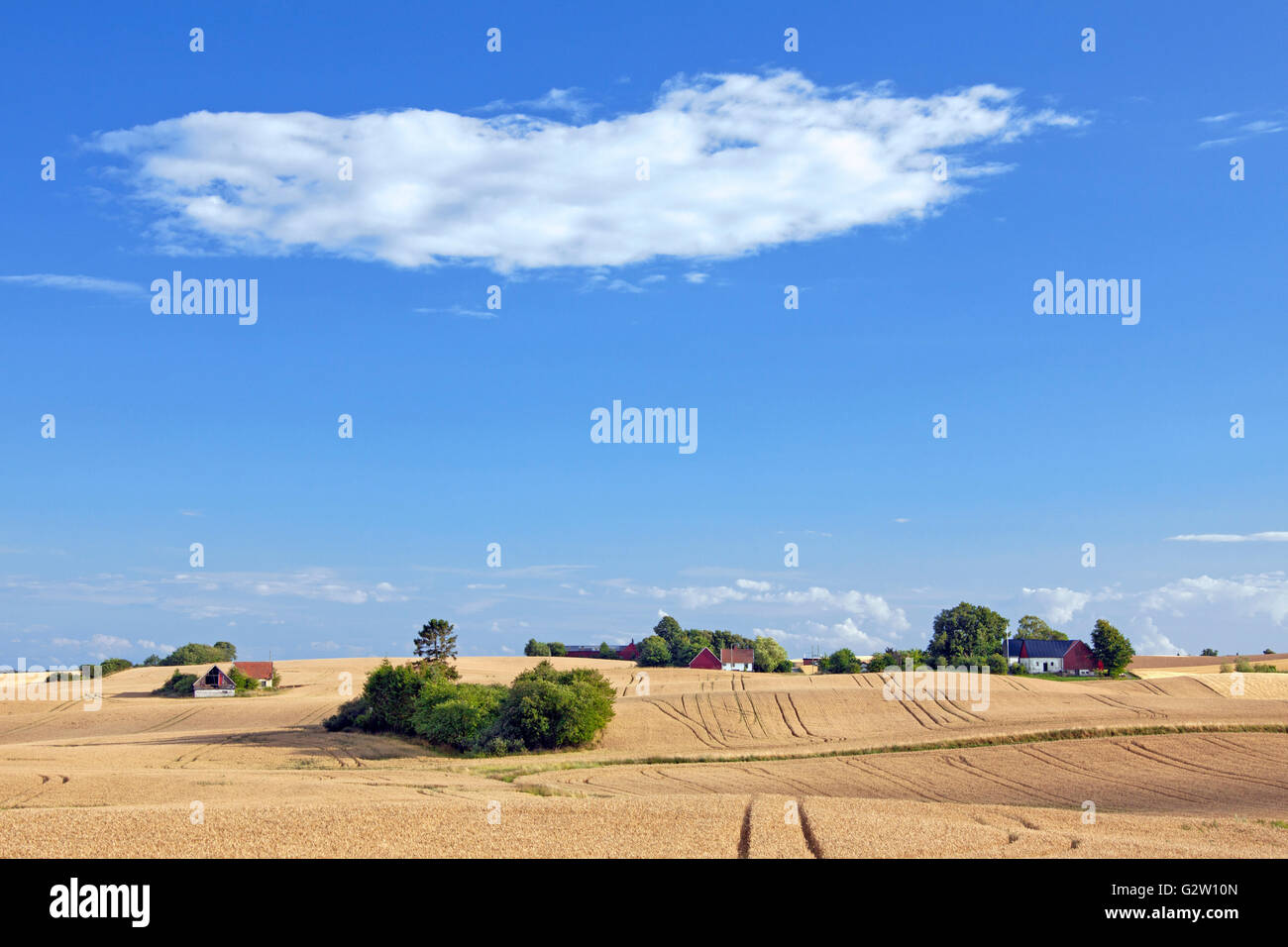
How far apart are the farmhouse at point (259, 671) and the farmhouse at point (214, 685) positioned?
24.3 ft

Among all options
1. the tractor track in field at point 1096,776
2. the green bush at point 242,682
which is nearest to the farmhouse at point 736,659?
the green bush at point 242,682

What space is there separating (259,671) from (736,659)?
74109mm

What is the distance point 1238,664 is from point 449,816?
470ft

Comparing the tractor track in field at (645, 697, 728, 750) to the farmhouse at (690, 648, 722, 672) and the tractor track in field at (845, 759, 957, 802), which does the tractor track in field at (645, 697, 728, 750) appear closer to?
the tractor track in field at (845, 759, 957, 802)

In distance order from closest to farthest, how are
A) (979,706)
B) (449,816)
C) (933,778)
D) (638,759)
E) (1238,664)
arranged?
1. (449,816)
2. (933,778)
3. (638,759)
4. (979,706)
5. (1238,664)

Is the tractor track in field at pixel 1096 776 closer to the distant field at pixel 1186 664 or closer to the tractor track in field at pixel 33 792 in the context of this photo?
the tractor track in field at pixel 33 792

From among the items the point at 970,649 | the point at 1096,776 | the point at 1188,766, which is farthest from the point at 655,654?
the point at 1096,776

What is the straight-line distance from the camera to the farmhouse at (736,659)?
6186 inches

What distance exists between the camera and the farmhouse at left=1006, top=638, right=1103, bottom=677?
145m

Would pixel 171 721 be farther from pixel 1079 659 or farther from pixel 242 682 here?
pixel 1079 659

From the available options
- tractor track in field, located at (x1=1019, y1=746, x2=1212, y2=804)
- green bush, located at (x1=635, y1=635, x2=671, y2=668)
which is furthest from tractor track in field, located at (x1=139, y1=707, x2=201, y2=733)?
green bush, located at (x1=635, y1=635, x2=671, y2=668)
